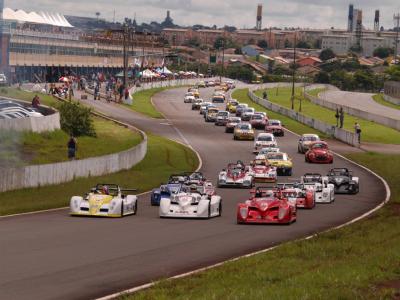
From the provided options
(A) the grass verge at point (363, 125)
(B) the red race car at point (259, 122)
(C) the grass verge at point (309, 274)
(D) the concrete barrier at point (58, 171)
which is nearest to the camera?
(C) the grass verge at point (309, 274)

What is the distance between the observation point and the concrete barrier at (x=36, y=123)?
2091 inches

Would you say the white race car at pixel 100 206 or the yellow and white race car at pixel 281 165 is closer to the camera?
the white race car at pixel 100 206

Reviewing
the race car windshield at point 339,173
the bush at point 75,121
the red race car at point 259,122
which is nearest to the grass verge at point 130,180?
the bush at point 75,121

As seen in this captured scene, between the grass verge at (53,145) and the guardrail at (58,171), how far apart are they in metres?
2.01

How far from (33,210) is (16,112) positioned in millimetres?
25659

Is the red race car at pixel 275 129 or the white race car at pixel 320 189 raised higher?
the white race car at pixel 320 189

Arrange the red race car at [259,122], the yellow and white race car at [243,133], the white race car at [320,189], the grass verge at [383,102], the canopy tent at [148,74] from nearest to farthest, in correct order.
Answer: the white race car at [320,189]
the yellow and white race car at [243,133]
the red race car at [259,122]
the grass verge at [383,102]
the canopy tent at [148,74]

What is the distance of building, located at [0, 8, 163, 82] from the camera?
76000 mm

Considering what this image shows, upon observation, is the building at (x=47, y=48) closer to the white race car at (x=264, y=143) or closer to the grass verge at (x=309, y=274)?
the white race car at (x=264, y=143)

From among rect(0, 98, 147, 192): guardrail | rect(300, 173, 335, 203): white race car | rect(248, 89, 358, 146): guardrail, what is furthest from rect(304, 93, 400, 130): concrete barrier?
rect(300, 173, 335, 203): white race car

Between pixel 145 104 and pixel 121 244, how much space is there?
4016 inches

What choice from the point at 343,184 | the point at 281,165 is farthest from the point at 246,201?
the point at 281,165

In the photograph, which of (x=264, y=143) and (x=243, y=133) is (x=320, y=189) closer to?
(x=264, y=143)

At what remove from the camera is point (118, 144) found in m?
69.1
